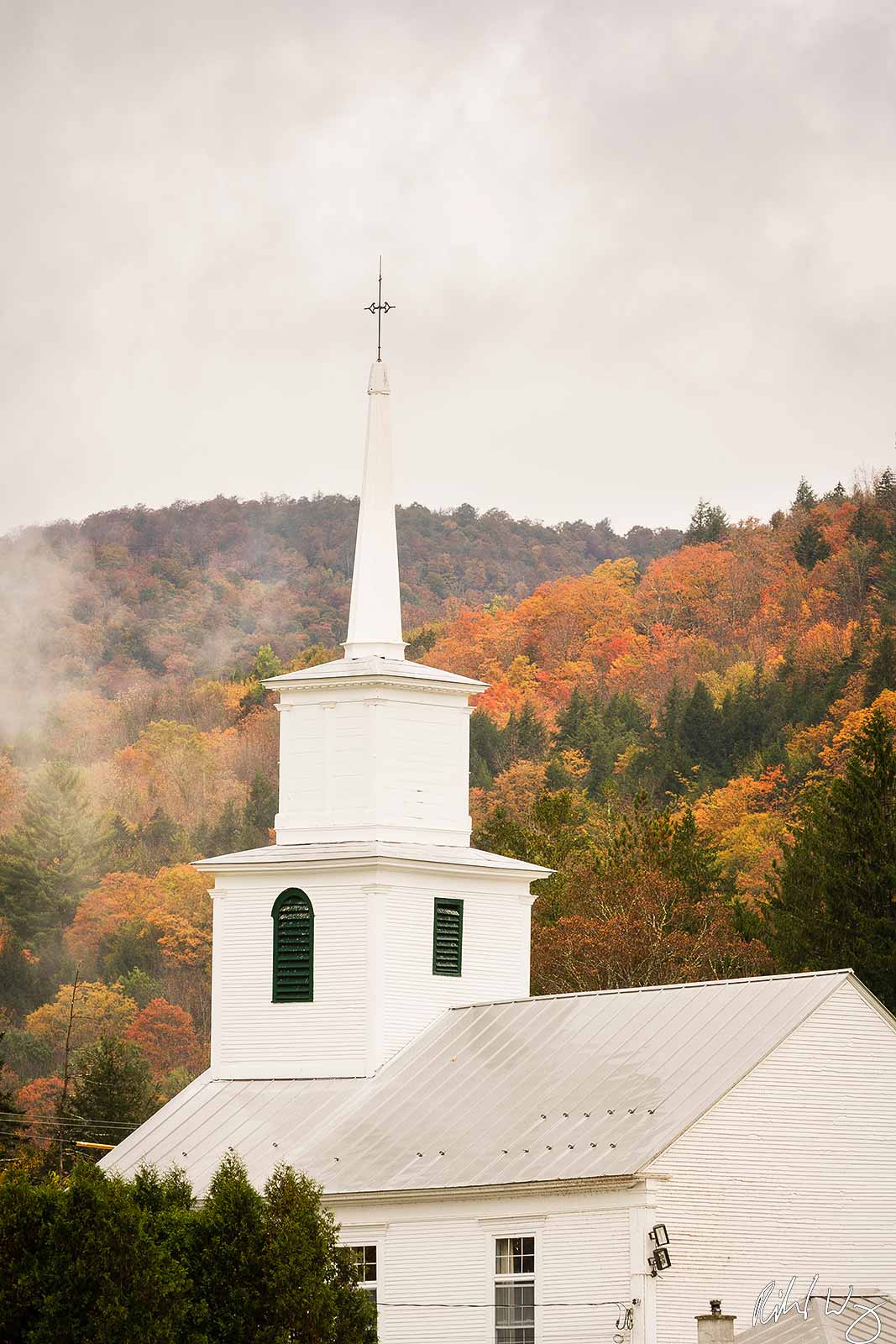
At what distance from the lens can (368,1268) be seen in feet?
129

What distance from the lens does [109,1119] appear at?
254 ft

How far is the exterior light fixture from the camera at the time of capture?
Result: 35.6m

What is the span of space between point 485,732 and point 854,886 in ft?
223

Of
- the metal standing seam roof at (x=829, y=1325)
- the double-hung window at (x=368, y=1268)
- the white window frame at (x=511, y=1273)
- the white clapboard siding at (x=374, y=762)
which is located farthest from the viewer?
the white clapboard siding at (x=374, y=762)

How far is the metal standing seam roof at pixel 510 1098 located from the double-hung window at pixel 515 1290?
3.31 ft

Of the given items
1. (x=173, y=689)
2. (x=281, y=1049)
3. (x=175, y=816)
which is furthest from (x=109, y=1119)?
(x=173, y=689)

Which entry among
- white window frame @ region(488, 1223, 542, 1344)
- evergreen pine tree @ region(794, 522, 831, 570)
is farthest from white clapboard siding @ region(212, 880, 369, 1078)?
evergreen pine tree @ region(794, 522, 831, 570)

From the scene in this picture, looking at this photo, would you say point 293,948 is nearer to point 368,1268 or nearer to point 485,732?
point 368,1268

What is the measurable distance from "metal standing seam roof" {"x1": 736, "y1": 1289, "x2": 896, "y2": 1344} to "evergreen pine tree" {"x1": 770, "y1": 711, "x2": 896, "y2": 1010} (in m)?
20.8

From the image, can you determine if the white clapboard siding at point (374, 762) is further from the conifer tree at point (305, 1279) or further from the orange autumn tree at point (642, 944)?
the orange autumn tree at point (642, 944)

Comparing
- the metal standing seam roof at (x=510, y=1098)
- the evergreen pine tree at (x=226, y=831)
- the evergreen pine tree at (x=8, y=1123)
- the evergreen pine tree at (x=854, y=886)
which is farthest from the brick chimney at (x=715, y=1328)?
the evergreen pine tree at (x=226, y=831)

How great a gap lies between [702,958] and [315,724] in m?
25.4

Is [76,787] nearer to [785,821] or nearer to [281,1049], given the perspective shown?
[785,821]

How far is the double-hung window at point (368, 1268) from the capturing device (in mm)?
39250
